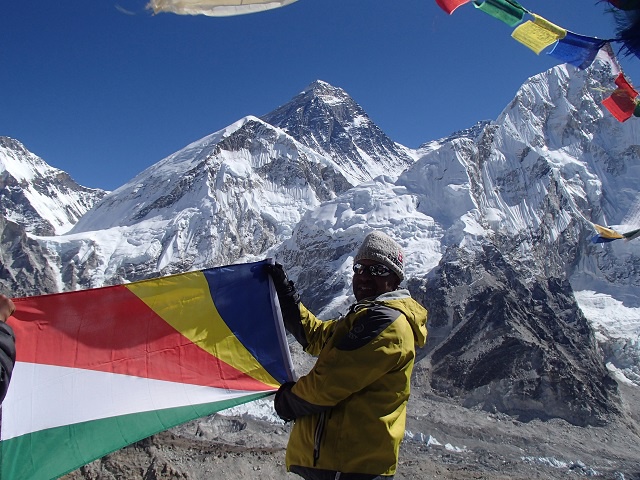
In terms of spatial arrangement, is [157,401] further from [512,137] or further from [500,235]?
[512,137]

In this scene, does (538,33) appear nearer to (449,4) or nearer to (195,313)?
(449,4)

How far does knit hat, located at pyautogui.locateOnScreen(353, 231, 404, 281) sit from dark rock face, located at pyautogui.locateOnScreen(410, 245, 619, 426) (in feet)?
245

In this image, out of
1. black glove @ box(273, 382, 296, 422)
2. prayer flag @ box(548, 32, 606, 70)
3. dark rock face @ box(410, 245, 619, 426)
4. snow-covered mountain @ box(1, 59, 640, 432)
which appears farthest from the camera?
snow-covered mountain @ box(1, 59, 640, 432)

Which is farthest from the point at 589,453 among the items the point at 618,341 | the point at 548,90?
the point at 548,90

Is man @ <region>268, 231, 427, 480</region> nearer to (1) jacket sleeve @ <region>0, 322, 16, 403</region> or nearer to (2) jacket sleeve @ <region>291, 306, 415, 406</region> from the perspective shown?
(2) jacket sleeve @ <region>291, 306, 415, 406</region>

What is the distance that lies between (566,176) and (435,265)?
2576 inches

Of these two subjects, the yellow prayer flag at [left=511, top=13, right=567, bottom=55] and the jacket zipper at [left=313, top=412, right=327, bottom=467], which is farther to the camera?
the yellow prayer flag at [left=511, top=13, right=567, bottom=55]

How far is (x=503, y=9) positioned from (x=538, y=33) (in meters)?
0.95

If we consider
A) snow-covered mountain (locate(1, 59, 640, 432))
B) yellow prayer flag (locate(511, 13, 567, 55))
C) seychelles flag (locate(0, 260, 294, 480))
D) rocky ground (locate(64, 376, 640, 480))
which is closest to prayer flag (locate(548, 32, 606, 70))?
yellow prayer flag (locate(511, 13, 567, 55))

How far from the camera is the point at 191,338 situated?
17.2 feet

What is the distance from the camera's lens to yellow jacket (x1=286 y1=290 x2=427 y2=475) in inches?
125

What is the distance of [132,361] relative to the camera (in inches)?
200

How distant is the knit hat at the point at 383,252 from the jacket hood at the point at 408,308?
23 cm

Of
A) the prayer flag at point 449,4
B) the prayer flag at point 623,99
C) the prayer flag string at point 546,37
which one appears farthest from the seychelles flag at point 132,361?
the prayer flag at point 623,99
